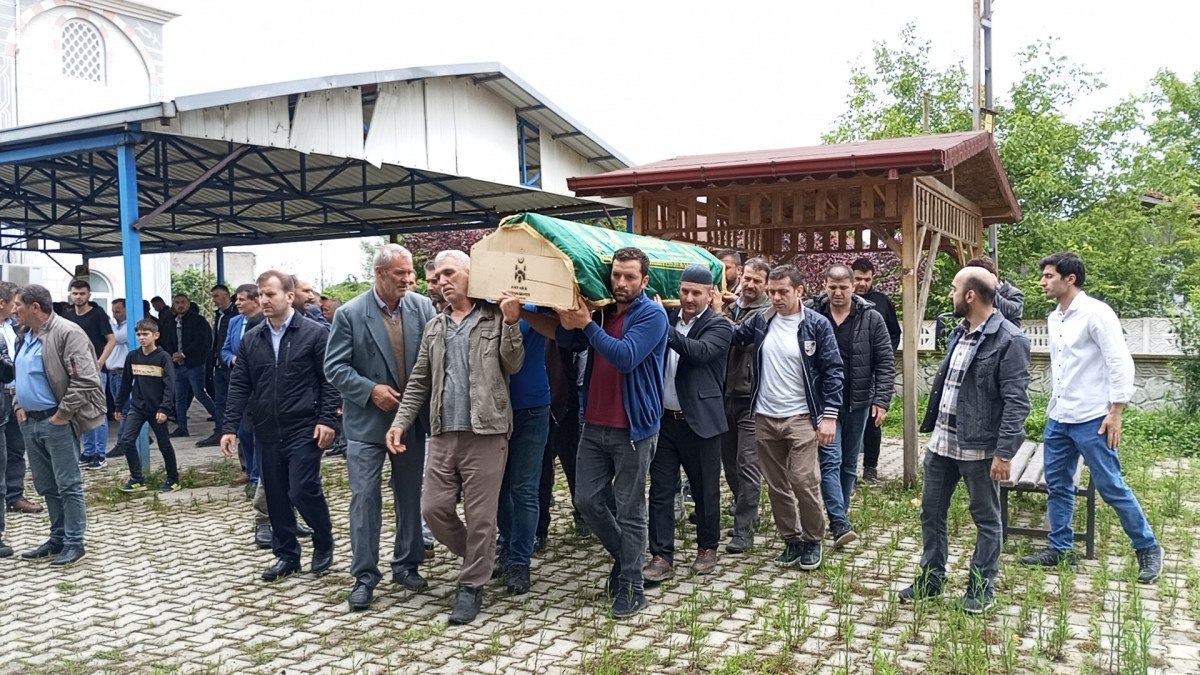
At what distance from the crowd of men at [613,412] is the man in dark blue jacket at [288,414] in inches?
0.6

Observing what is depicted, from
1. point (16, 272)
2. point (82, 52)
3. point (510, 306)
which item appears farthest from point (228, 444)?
point (82, 52)

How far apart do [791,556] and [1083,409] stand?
1.97 meters

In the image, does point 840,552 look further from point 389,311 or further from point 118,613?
point 118,613

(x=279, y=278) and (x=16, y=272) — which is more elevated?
(x=16, y=272)

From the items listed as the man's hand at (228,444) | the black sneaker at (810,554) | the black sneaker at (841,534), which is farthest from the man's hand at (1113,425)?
the man's hand at (228,444)

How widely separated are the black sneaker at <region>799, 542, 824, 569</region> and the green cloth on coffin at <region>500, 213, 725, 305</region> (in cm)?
176

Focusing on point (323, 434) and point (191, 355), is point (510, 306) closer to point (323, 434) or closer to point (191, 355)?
point (323, 434)

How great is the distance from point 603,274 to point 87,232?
66.0 ft

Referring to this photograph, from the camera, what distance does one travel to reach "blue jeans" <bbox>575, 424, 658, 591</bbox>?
4.95m

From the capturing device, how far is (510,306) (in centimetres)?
473

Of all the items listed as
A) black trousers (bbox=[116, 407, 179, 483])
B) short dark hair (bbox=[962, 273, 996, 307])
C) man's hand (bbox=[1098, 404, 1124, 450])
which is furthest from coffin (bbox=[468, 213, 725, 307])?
black trousers (bbox=[116, 407, 179, 483])

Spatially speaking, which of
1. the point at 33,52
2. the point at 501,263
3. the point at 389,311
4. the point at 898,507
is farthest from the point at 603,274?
the point at 33,52

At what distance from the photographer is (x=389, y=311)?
553cm

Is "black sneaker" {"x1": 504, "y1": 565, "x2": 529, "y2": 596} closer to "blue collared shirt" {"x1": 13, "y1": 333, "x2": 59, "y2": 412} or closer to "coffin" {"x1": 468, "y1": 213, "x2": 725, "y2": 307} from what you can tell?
"coffin" {"x1": 468, "y1": 213, "x2": 725, "y2": 307}
